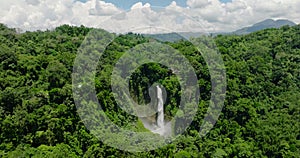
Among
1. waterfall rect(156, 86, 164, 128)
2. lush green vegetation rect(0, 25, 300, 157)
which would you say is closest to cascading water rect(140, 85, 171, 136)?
waterfall rect(156, 86, 164, 128)

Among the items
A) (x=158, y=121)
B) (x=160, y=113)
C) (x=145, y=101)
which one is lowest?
(x=158, y=121)

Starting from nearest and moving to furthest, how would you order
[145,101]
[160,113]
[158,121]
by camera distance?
[158,121] → [160,113] → [145,101]

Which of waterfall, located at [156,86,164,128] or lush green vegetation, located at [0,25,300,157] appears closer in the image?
lush green vegetation, located at [0,25,300,157]

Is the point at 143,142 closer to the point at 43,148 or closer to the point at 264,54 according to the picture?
the point at 43,148

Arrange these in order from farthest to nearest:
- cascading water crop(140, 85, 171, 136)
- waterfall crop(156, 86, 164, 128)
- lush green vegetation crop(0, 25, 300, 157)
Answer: waterfall crop(156, 86, 164, 128) < cascading water crop(140, 85, 171, 136) < lush green vegetation crop(0, 25, 300, 157)

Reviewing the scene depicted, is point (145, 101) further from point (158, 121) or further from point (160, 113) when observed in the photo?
point (158, 121)

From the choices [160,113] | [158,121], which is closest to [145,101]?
[160,113]

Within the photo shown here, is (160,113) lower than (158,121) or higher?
higher

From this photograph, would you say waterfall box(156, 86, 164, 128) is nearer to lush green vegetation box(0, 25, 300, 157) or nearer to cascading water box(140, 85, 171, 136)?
cascading water box(140, 85, 171, 136)
